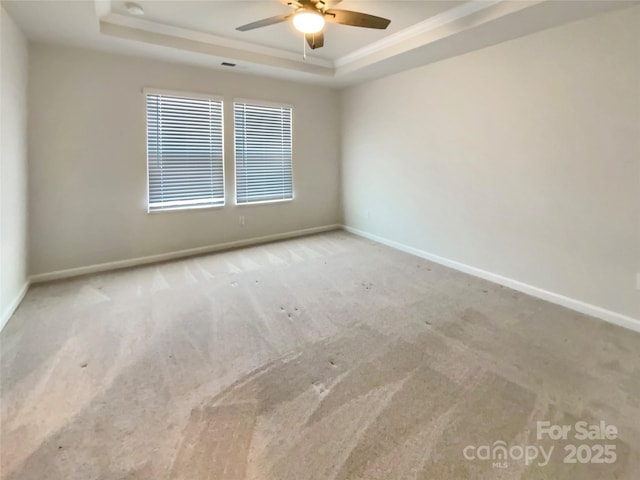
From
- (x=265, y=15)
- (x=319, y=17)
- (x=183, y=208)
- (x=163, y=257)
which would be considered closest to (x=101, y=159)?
(x=183, y=208)

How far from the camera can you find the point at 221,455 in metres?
1.58

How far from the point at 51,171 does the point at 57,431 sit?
10.00ft

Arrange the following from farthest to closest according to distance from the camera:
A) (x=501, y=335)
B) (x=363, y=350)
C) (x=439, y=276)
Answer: (x=439, y=276) → (x=501, y=335) → (x=363, y=350)

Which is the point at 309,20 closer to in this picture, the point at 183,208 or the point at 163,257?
the point at 183,208

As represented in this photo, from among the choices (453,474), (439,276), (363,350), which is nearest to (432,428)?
(453,474)

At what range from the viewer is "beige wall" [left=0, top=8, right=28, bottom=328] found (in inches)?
110

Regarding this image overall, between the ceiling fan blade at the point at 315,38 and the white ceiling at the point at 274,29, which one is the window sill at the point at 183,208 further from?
the ceiling fan blade at the point at 315,38

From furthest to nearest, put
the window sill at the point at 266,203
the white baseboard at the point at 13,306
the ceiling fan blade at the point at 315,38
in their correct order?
the window sill at the point at 266,203 → the ceiling fan blade at the point at 315,38 → the white baseboard at the point at 13,306

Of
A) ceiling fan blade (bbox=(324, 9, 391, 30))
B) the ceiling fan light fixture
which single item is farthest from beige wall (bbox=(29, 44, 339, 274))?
ceiling fan blade (bbox=(324, 9, 391, 30))

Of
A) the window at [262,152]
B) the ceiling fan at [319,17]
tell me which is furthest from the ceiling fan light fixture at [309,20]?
the window at [262,152]

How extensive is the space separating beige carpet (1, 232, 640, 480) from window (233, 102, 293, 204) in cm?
207

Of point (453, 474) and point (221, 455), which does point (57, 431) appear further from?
point (453, 474)

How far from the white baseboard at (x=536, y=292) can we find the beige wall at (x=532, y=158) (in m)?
0.05

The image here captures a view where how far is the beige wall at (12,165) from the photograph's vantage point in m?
2.80
